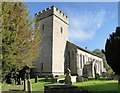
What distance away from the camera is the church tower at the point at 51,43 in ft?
108

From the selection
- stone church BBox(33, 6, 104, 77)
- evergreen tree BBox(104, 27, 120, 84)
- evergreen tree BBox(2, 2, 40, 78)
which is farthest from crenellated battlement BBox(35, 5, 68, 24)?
evergreen tree BBox(2, 2, 40, 78)

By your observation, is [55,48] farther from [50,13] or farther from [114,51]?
[114,51]

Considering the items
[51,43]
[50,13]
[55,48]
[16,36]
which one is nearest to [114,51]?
[16,36]

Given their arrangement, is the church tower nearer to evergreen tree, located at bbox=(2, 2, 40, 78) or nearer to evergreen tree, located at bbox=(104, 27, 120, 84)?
evergreen tree, located at bbox=(104, 27, 120, 84)

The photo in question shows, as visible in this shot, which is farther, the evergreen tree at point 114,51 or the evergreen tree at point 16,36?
the evergreen tree at point 114,51

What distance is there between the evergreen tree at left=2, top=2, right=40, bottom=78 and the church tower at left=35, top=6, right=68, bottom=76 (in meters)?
19.0

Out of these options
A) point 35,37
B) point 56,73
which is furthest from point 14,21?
point 56,73

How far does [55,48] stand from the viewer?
34000 mm

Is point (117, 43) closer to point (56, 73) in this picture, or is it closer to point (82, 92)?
point (82, 92)

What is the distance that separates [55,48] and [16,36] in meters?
23.3

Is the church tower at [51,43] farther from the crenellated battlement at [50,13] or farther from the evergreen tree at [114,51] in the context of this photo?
the evergreen tree at [114,51]

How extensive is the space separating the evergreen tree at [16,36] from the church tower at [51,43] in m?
19.0

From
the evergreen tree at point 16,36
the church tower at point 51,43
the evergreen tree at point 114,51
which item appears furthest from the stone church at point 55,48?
the evergreen tree at point 16,36

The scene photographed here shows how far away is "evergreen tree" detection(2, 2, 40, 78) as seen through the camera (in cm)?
1034
